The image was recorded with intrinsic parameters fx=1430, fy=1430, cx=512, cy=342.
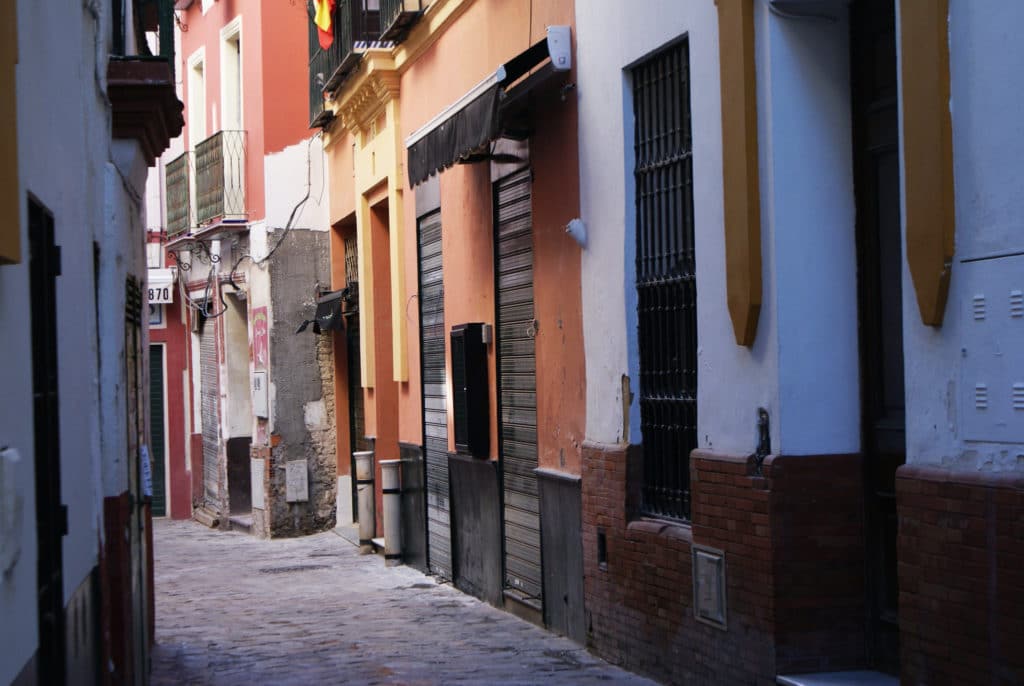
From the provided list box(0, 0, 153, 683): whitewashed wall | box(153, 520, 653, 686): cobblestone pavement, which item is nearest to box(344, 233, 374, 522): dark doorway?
box(153, 520, 653, 686): cobblestone pavement

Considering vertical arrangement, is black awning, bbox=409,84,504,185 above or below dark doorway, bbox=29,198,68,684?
above

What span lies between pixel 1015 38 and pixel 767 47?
199 centimetres

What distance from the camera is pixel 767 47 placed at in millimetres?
7328

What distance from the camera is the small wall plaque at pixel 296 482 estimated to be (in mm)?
19812

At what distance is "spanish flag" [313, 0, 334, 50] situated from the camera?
17672mm

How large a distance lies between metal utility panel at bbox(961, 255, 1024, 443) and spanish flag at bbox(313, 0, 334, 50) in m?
13.1

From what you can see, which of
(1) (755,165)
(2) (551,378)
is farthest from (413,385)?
(1) (755,165)

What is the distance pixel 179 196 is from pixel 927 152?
1885 cm

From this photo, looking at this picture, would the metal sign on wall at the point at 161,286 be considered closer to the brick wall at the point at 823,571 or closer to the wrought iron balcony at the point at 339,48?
the wrought iron balcony at the point at 339,48

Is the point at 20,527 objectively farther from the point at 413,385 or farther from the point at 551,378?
the point at 413,385

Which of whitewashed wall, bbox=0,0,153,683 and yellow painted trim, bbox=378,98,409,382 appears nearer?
whitewashed wall, bbox=0,0,153,683

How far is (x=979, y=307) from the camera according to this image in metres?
5.71

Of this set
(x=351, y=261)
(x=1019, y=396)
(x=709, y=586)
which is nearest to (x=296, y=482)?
(x=351, y=261)

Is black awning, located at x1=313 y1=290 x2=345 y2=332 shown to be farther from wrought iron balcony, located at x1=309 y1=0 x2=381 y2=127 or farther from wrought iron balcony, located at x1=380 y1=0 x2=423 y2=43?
wrought iron balcony, located at x1=380 y1=0 x2=423 y2=43
